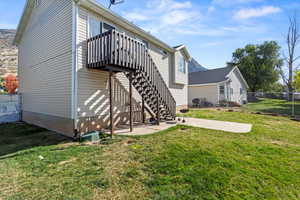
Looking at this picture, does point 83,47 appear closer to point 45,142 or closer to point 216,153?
point 45,142

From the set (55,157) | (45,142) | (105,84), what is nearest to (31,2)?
(105,84)

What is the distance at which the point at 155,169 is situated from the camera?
336cm

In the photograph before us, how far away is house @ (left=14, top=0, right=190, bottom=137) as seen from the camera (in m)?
5.90

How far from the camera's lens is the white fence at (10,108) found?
32.7 ft

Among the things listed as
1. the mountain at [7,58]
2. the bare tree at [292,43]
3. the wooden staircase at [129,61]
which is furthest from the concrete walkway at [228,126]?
the mountain at [7,58]

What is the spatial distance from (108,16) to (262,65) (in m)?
33.8

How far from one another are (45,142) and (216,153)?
586cm

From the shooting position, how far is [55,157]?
4.09m

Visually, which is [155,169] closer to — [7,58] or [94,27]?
[94,27]

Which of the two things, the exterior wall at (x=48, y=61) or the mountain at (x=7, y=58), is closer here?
the exterior wall at (x=48, y=61)

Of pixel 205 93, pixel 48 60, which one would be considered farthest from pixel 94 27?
pixel 205 93

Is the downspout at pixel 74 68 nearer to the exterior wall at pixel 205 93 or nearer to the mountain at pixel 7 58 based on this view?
the exterior wall at pixel 205 93

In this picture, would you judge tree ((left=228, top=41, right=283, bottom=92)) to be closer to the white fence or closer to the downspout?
the downspout

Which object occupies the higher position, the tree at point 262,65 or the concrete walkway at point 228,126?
the tree at point 262,65
